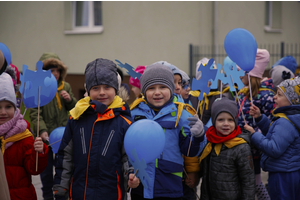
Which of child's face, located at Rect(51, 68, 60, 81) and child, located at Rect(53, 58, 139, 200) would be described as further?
child's face, located at Rect(51, 68, 60, 81)

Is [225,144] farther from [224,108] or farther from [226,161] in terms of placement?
[224,108]

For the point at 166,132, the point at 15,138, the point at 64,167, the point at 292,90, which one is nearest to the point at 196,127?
the point at 166,132

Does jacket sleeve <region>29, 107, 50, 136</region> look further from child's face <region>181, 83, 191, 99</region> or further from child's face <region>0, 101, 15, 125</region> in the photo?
child's face <region>181, 83, 191, 99</region>

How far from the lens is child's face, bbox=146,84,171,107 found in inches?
110

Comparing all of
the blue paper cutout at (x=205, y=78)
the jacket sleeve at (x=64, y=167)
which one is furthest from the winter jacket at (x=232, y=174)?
the jacket sleeve at (x=64, y=167)

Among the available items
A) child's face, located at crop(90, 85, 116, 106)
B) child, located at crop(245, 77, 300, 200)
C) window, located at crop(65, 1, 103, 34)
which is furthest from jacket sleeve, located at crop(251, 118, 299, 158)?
window, located at crop(65, 1, 103, 34)

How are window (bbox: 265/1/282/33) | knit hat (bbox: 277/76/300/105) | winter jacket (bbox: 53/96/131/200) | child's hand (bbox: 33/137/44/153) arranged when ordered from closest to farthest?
winter jacket (bbox: 53/96/131/200) → child's hand (bbox: 33/137/44/153) → knit hat (bbox: 277/76/300/105) → window (bbox: 265/1/282/33)

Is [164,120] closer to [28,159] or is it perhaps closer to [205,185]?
[205,185]

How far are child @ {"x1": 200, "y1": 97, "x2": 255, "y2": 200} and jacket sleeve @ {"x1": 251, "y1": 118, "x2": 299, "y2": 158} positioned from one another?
18 cm

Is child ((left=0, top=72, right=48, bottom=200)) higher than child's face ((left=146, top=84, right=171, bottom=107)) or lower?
lower

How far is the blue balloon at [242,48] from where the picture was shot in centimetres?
337

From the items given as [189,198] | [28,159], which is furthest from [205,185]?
[28,159]

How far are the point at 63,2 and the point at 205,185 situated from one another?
8.74 m

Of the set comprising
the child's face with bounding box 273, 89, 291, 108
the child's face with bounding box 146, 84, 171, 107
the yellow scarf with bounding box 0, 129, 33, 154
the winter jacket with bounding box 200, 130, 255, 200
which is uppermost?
the child's face with bounding box 146, 84, 171, 107
